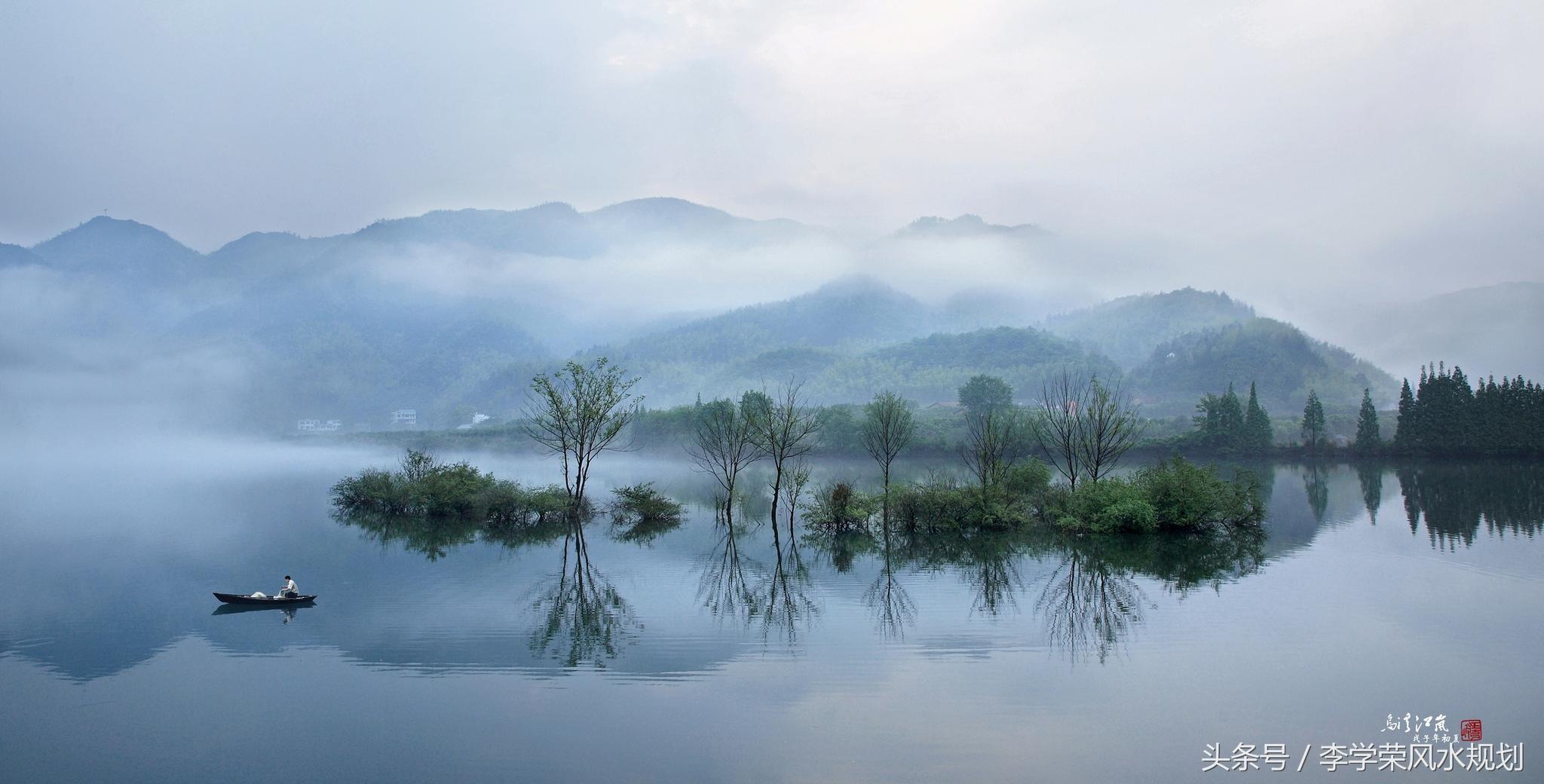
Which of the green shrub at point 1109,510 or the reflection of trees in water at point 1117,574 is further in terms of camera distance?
the green shrub at point 1109,510

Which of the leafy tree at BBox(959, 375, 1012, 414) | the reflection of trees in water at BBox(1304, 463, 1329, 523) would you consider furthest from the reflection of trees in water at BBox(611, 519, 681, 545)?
the leafy tree at BBox(959, 375, 1012, 414)

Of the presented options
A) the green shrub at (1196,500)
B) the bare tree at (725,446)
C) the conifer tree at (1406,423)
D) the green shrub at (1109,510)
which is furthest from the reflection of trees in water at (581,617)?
the conifer tree at (1406,423)

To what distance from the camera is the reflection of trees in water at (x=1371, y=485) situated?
A: 95.5 ft

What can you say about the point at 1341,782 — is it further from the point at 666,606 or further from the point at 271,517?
the point at 271,517

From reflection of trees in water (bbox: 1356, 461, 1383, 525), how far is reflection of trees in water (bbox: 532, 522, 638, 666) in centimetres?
2226

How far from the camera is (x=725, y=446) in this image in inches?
2351

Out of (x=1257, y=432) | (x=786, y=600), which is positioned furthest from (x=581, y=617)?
(x=1257, y=432)

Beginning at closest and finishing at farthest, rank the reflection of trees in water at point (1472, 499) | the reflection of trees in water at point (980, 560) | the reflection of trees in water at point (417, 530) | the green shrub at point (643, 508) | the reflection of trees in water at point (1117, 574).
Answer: the reflection of trees in water at point (1117, 574)
the reflection of trees in water at point (980, 560)
the reflection of trees in water at point (417, 530)
the reflection of trees in water at point (1472, 499)
the green shrub at point (643, 508)

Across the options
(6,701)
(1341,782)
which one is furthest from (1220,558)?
(6,701)

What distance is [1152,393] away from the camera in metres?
150

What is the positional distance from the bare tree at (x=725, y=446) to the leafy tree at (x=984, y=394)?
27.1 meters

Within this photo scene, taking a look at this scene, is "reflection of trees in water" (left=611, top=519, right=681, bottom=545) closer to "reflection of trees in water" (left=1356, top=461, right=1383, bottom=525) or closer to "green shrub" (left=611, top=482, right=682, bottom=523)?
"green shrub" (left=611, top=482, right=682, bottom=523)

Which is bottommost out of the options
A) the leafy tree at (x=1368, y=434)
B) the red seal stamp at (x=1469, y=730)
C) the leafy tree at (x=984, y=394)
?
the red seal stamp at (x=1469, y=730)

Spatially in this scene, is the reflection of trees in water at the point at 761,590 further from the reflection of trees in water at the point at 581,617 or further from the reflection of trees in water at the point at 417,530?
the reflection of trees in water at the point at 417,530
